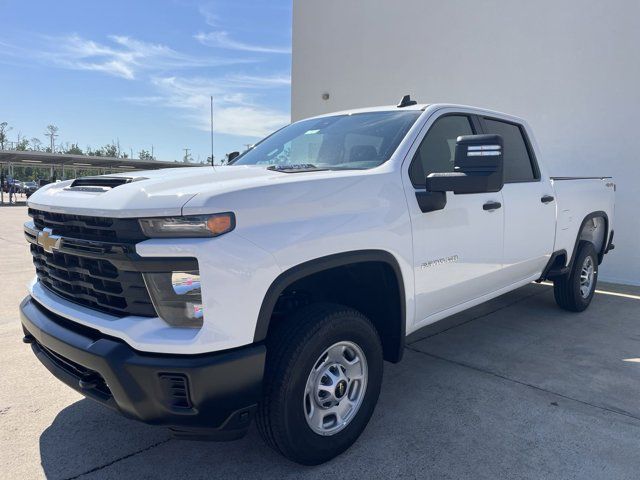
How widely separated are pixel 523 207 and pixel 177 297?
3069 mm

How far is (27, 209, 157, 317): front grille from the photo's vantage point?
81.0 inches

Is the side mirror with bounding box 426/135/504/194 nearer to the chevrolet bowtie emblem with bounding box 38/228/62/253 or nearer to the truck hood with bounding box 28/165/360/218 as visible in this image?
the truck hood with bounding box 28/165/360/218

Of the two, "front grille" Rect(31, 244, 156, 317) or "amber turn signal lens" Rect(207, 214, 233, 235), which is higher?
"amber turn signal lens" Rect(207, 214, 233, 235)

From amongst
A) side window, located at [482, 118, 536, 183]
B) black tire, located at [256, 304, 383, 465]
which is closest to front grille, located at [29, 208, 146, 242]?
black tire, located at [256, 304, 383, 465]

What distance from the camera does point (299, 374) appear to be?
7.43 feet

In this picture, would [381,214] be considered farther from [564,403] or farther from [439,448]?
[564,403]

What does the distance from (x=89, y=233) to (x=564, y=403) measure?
3.14m

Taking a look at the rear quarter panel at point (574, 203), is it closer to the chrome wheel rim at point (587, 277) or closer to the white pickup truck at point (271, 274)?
the chrome wheel rim at point (587, 277)

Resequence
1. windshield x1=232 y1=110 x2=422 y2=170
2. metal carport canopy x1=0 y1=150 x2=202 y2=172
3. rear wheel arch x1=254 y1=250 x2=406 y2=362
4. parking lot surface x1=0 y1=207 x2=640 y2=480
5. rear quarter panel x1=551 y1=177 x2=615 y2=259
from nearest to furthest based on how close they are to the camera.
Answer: rear wheel arch x1=254 y1=250 x2=406 y2=362 → parking lot surface x1=0 y1=207 x2=640 y2=480 → windshield x1=232 y1=110 x2=422 y2=170 → rear quarter panel x1=551 y1=177 x2=615 y2=259 → metal carport canopy x1=0 y1=150 x2=202 y2=172

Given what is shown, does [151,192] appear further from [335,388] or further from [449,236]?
[449,236]

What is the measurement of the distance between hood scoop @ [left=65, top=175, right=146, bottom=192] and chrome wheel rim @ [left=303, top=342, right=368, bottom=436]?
1.31 m

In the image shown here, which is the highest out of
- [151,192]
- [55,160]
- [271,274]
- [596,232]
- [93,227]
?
[55,160]

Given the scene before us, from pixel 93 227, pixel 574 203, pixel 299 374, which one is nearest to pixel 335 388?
pixel 299 374

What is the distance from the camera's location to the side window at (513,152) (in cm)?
408
